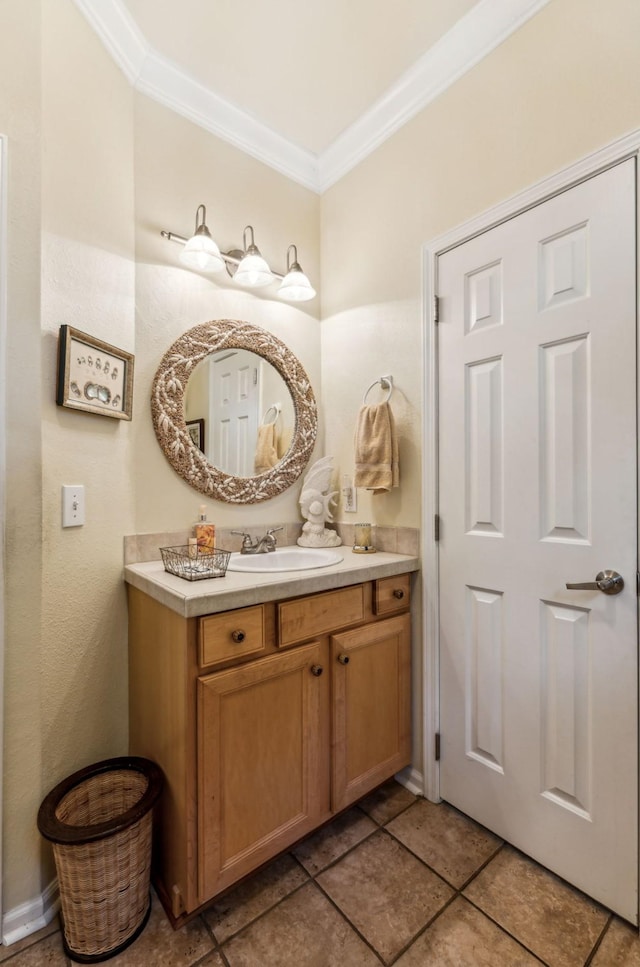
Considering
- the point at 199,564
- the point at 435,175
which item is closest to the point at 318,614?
the point at 199,564

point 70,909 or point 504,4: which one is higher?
point 504,4

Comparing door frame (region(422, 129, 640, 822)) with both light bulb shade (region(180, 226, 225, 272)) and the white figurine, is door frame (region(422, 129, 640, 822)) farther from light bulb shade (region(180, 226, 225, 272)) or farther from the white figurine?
light bulb shade (region(180, 226, 225, 272))

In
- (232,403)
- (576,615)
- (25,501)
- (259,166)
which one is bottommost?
(576,615)

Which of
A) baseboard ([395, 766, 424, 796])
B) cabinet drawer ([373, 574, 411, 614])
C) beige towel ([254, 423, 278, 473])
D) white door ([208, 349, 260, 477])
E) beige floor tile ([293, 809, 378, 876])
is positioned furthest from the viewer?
beige towel ([254, 423, 278, 473])

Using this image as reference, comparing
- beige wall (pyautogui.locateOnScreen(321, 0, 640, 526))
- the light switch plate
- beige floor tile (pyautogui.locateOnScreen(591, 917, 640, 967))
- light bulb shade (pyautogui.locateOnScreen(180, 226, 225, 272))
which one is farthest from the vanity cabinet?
light bulb shade (pyautogui.locateOnScreen(180, 226, 225, 272))

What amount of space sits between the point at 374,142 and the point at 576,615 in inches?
81.5

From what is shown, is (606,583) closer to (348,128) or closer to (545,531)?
(545,531)

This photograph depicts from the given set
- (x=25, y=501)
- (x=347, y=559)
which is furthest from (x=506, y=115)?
(x=25, y=501)

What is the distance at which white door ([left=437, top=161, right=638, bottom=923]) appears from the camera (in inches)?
47.3

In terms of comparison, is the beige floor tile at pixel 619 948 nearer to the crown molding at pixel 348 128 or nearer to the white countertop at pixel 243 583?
the white countertop at pixel 243 583

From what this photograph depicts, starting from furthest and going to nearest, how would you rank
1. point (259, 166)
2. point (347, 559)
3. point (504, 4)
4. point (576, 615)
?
point (259, 166), point (347, 559), point (504, 4), point (576, 615)

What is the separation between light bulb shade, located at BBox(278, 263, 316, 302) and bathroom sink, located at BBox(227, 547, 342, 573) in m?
1.14

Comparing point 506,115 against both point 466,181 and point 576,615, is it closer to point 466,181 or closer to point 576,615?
point 466,181

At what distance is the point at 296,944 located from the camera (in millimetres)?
1149
